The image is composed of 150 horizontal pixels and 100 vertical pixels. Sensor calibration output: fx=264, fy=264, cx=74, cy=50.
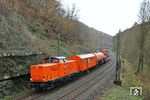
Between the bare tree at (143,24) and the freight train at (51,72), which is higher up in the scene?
the bare tree at (143,24)

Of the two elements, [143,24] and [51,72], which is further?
[143,24]

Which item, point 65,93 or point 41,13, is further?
point 41,13

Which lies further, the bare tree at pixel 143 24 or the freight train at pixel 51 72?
the bare tree at pixel 143 24

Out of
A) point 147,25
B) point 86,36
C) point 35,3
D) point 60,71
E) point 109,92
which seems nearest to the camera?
point 109,92

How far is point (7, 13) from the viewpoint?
28.7 meters

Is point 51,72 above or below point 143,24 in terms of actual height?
below

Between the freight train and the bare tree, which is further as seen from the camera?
the bare tree

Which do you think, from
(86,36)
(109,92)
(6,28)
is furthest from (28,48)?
(86,36)

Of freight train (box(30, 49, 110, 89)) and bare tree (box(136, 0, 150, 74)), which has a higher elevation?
bare tree (box(136, 0, 150, 74))

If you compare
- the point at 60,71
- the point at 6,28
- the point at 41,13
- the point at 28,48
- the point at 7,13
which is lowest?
the point at 60,71

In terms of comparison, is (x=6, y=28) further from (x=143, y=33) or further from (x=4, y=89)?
(x=143, y=33)

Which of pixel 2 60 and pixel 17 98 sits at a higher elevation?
pixel 2 60

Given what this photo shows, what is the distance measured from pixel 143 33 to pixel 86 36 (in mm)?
54113

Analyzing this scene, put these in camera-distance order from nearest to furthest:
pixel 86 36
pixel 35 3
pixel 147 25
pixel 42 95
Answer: pixel 42 95 < pixel 147 25 < pixel 35 3 < pixel 86 36
